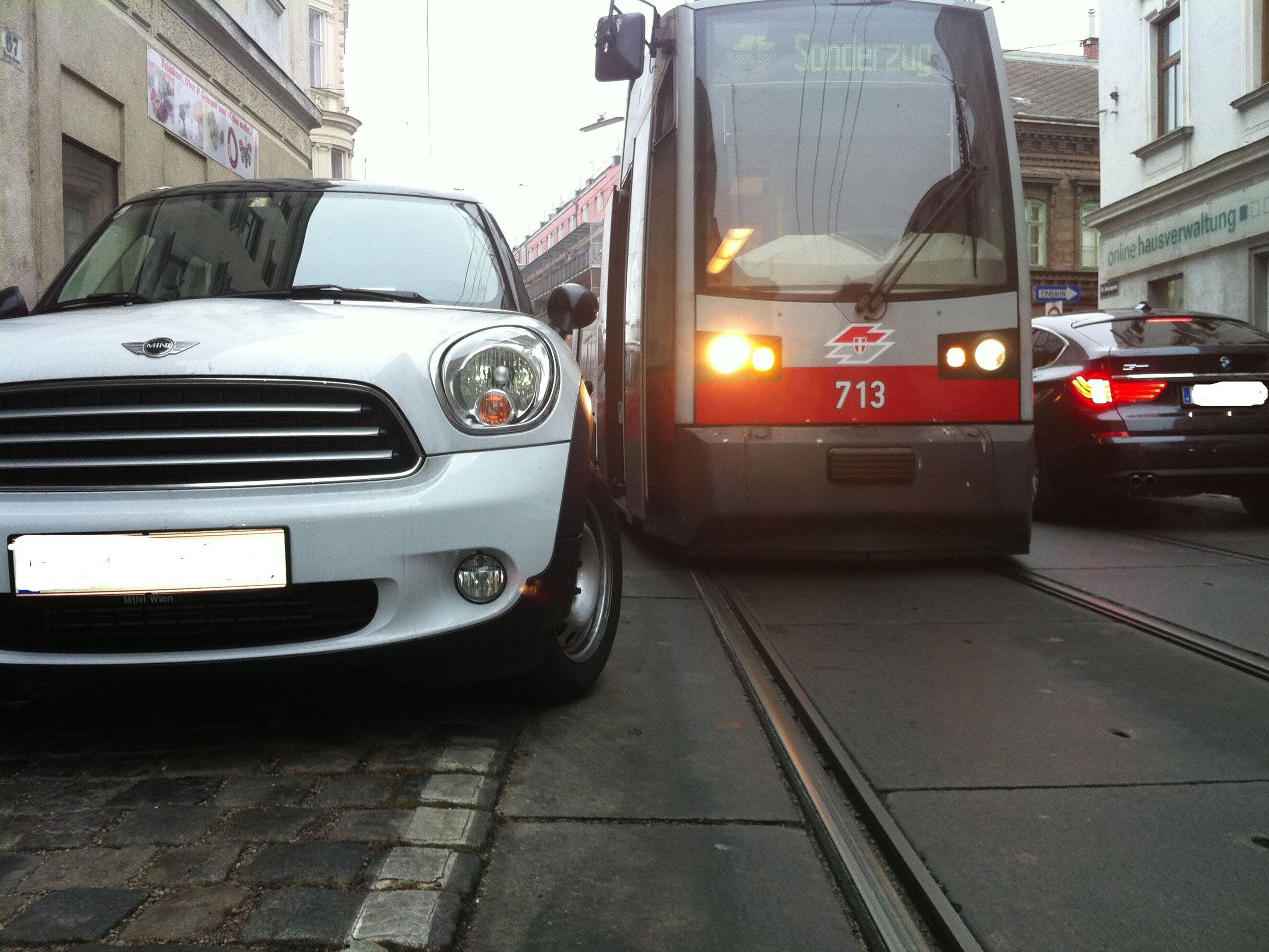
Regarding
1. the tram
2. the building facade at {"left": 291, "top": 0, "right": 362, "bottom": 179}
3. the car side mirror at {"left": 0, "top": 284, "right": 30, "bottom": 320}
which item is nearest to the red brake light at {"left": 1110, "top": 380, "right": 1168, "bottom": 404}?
the tram

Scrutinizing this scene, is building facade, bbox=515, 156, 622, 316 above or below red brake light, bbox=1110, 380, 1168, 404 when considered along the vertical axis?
above

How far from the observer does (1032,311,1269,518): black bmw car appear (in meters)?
8.38

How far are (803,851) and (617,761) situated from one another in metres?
0.75

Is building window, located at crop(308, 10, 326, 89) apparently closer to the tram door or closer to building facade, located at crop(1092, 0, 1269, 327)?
building facade, located at crop(1092, 0, 1269, 327)

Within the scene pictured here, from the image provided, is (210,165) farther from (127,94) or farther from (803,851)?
(803,851)

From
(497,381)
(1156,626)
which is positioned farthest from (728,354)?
(497,381)

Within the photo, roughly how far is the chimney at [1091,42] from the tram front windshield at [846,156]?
42701 mm

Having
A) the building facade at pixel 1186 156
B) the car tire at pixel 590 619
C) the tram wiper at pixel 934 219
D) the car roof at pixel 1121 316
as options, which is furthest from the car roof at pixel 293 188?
the building facade at pixel 1186 156

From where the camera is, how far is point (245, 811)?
2.91 meters

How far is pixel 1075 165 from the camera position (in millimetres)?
38781

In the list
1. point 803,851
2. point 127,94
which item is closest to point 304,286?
point 803,851

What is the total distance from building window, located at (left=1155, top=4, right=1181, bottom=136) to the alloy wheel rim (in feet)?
63.3

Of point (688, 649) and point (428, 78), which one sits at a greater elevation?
point (428, 78)

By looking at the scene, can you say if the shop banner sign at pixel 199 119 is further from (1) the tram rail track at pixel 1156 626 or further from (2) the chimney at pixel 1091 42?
→ (2) the chimney at pixel 1091 42
